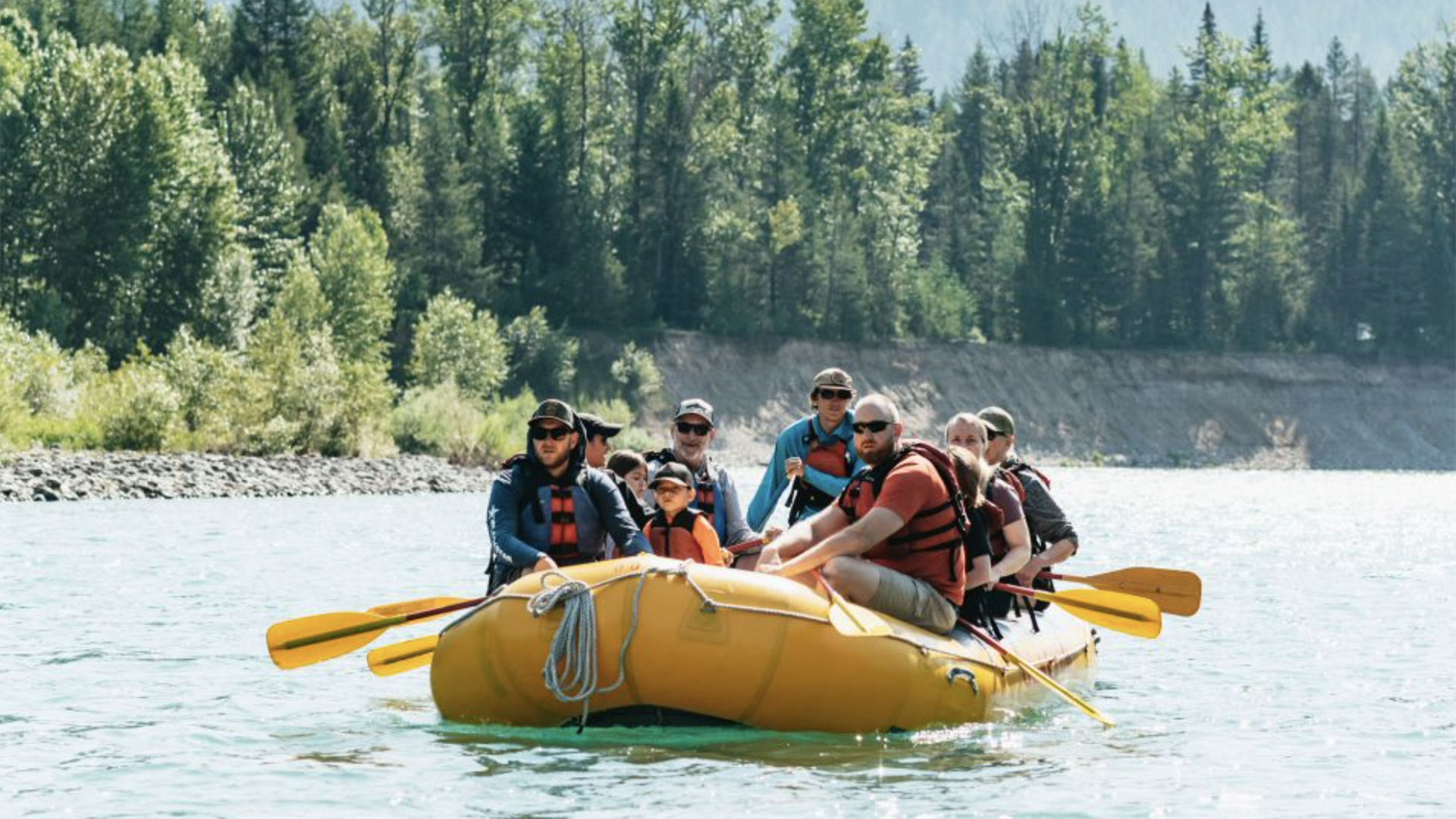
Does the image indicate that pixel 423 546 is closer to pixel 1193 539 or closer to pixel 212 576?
pixel 212 576

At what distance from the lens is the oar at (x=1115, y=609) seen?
13609mm

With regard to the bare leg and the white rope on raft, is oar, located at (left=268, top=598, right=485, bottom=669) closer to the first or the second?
the white rope on raft

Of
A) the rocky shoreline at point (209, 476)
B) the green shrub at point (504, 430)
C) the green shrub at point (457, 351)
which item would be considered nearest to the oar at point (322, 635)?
the rocky shoreline at point (209, 476)

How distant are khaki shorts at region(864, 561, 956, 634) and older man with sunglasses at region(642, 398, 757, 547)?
1.85 meters

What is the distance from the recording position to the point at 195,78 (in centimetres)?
6147

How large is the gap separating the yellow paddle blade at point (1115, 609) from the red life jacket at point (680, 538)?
2.53m

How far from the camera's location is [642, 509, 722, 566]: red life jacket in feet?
40.7

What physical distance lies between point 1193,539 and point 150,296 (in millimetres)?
31242

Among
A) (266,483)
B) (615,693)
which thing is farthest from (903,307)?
(615,693)

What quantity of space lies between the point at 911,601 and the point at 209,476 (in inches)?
1239

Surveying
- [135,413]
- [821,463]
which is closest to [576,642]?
[821,463]

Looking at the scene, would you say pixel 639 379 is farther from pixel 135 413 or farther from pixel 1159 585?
pixel 1159 585

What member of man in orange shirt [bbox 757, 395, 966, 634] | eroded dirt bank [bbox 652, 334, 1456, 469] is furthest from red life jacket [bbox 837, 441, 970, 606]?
eroded dirt bank [bbox 652, 334, 1456, 469]

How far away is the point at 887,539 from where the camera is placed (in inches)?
449
